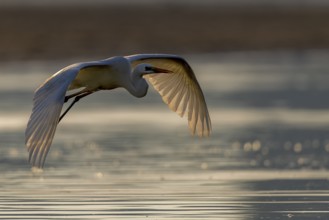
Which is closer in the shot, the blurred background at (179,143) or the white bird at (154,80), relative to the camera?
the blurred background at (179,143)

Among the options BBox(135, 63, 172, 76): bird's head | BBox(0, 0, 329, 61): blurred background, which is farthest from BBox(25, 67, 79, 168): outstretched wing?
BBox(0, 0, 329, 61): blurred background

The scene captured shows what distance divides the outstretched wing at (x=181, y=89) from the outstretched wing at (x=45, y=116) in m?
2.24

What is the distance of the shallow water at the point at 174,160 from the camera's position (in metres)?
13.2

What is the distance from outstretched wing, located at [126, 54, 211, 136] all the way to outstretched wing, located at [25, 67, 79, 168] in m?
2.24

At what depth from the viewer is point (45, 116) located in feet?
40.3

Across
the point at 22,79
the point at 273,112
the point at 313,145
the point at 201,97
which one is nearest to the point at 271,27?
the point at 22,79

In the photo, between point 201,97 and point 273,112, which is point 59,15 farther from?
point 201,97

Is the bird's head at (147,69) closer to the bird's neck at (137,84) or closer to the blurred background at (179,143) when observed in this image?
the bird's neck at (137,84)

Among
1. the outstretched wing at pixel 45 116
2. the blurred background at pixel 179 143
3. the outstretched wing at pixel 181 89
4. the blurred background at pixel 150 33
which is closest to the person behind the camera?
the outstretched wing at pixel 45 116

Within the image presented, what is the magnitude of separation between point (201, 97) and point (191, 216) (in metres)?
2.87

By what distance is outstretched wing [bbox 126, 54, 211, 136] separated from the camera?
49.0ft

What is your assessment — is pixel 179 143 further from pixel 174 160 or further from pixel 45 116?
pixel 45 116

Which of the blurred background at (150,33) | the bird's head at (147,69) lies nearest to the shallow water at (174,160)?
the bird's head at (147,69)

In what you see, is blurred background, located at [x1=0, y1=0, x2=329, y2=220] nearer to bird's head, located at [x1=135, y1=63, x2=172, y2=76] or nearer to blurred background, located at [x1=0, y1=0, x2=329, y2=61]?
blurred background, located at [x1=0, y1=0, x2=329, y2=61]
